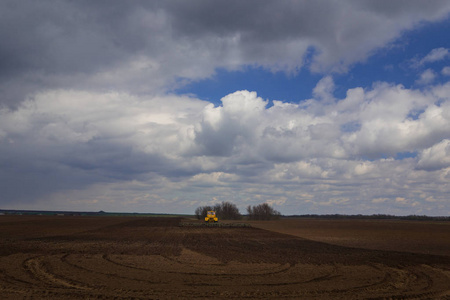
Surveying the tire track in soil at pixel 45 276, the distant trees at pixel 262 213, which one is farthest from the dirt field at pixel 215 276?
the distant trees at pixel 262 213

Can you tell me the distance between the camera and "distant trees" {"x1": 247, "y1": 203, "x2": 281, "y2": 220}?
531 feet

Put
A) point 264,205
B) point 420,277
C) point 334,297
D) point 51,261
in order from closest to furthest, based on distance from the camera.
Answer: point 334,297 → point 420,277 → point 51,261 → point 264,205

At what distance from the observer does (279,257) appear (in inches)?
896

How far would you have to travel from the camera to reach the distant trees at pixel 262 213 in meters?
162

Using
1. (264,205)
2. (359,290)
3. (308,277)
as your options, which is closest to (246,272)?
(308,277)

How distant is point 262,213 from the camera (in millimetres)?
162875

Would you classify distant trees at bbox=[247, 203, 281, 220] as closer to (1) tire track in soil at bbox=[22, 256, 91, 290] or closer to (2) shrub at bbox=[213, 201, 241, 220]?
(2) shrub at bbox=[213, 201, 241, 220]

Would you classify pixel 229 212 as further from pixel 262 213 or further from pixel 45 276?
pixel 45 276

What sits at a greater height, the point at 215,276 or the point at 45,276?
the point at 45,276

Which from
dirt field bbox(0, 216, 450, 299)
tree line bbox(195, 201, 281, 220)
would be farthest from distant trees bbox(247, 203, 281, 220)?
dirt field bbox(0, 216, 450, 299)

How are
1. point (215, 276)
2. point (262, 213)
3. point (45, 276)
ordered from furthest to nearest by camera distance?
point (262, 213) < point (215, 276) < point (45, 276)

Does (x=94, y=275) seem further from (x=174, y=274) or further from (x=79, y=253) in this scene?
(x=79, y=253)

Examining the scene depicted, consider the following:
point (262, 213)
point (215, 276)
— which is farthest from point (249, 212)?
point (215, 276)

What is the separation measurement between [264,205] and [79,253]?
145546mm
